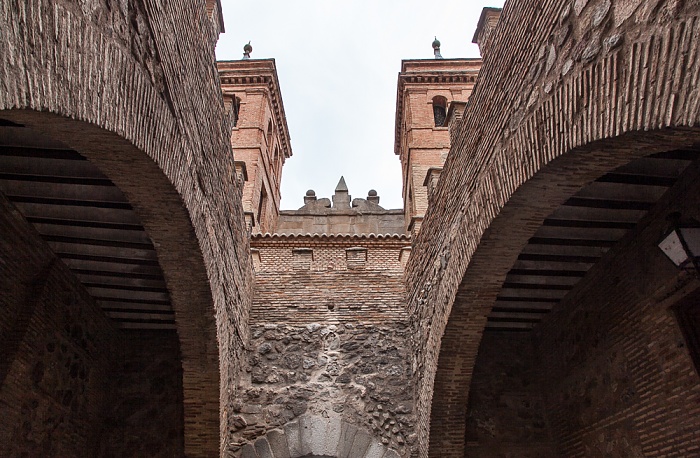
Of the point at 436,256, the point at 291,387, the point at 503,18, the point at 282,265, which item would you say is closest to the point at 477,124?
the point at 503,18

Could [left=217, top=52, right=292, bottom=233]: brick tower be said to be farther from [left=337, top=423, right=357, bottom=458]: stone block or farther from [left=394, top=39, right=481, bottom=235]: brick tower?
[left=337, top=423, right=357, bottom=458]: stone block

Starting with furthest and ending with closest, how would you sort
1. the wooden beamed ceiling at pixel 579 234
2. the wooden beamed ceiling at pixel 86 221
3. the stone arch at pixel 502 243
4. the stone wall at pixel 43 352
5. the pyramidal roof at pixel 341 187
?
the pyramidal roof at pixel 341 187 → the stone wall at pixel 43 352 → the wooden beamed ceiling at pixel 579 234 → the wooden beamed ceiling at pixel 86 221 → the stone arch at pixel 502 243

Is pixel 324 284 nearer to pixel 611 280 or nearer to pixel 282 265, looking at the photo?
pixel 282 265

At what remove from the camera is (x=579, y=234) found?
4.74 metres

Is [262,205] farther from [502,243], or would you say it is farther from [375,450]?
[502,243]

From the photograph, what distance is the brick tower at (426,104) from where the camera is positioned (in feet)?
48.8

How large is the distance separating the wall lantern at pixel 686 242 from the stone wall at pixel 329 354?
11.6 ft

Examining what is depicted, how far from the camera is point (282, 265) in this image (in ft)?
31.9

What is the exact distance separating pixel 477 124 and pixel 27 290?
3965 mm

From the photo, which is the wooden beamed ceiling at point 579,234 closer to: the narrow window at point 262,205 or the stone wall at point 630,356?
the stone wall at point 630,356

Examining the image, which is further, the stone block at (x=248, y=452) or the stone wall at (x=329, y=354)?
the stone wall at (x=329, y=354)

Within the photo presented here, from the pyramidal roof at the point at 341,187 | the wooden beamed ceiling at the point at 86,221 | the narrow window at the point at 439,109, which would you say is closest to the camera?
the wooden beamed ceiling at the point at 86,221

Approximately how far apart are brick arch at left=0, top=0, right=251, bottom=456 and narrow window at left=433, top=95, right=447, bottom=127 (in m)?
10.6

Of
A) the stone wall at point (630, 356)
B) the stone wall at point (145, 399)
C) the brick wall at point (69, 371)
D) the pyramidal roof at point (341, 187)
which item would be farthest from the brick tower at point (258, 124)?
the stone wall at point (630, 356)
